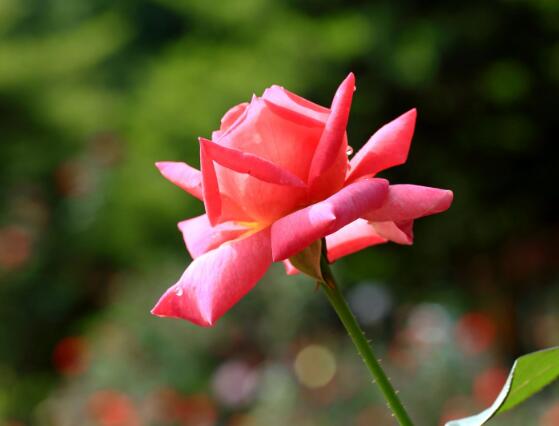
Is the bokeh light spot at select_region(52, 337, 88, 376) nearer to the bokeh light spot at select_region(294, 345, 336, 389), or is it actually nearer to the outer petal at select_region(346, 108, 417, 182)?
the bokeh light spot at select_region(294, 345, 336, 389)

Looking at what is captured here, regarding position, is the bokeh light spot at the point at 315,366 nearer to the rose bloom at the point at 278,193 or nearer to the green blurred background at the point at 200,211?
the green blurred background at the point at 200,211

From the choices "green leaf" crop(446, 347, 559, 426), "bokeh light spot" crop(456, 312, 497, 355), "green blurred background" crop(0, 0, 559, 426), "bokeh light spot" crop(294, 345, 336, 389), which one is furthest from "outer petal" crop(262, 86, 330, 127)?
"bokeh light spot" crop(456, 312, 497, 355)

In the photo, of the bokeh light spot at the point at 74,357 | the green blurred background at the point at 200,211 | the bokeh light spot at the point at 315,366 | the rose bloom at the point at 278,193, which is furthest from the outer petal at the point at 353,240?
the bokeh light spot at the point at 74,357

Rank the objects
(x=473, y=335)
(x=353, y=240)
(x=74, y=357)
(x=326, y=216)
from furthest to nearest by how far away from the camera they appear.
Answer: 1. (x=74, y=357)
2. (x=473, y=335)
3. (x=353, y=240)
4. (x=326, y=216)

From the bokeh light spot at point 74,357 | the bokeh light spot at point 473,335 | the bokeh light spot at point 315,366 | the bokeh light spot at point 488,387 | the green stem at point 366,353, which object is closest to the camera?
the green stem at point 366,353

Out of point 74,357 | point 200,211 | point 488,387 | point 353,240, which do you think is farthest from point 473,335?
point 353,240

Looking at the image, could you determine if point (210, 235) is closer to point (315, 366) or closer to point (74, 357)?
point (315, 366)
